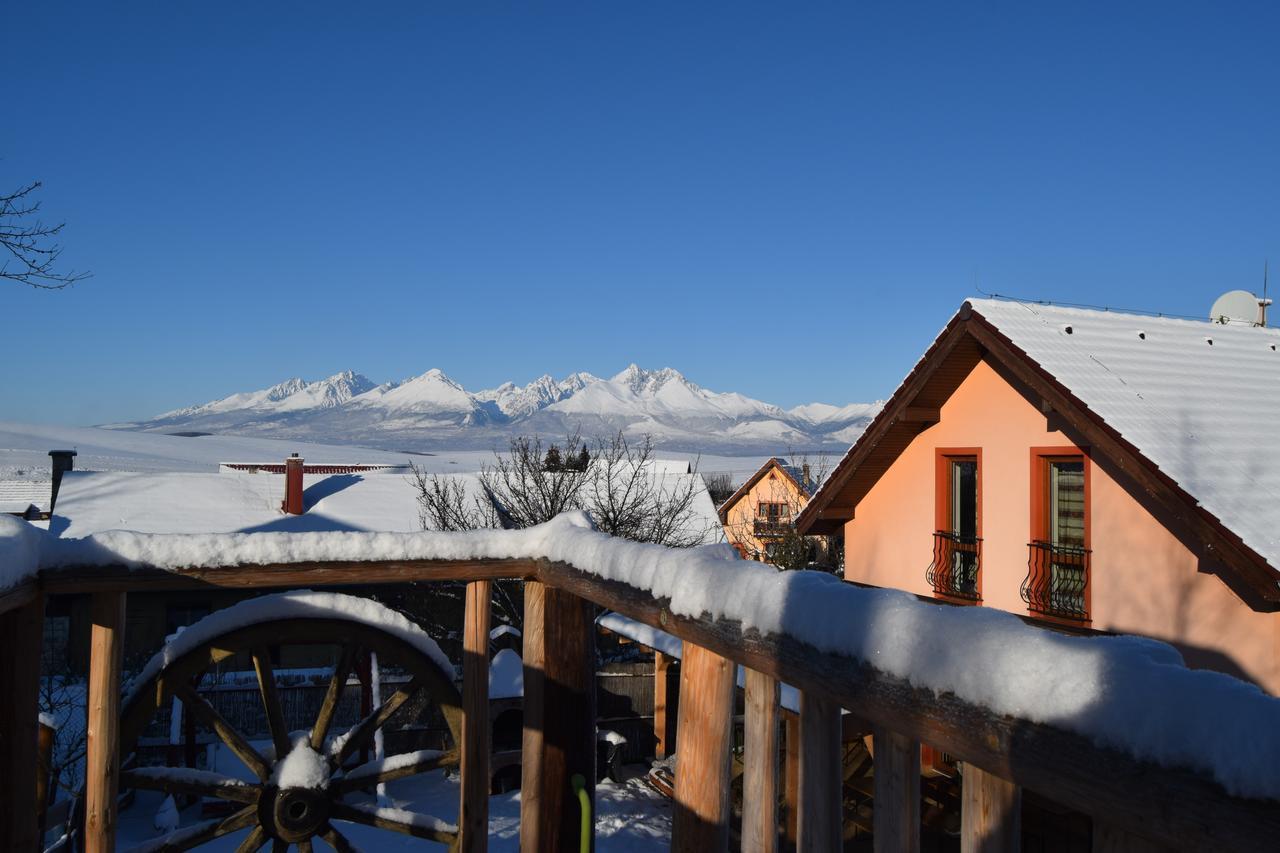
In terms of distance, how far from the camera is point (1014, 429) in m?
9.76

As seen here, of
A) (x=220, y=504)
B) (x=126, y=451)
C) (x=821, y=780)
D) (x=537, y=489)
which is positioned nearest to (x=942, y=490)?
(x=821, y=780)

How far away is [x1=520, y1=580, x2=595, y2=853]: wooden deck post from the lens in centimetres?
296

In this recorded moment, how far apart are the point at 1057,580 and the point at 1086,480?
1.13 metres

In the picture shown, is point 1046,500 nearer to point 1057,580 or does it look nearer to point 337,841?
point 1057,580

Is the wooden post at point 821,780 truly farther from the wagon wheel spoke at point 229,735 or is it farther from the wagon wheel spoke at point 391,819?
the wagon wheel spoke at point 229,735

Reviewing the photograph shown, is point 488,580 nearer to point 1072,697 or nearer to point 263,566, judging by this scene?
point 263,566

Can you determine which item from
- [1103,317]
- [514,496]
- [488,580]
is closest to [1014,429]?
[1103,317]

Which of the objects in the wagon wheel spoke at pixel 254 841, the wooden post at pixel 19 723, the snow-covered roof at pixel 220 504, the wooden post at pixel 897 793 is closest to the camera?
the wooden post at pixel 897 793

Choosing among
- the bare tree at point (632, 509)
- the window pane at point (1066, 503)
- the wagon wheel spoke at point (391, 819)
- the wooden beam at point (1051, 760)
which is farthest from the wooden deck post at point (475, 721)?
the bare tree at point (632, 509)

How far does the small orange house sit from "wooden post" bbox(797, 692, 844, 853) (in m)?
26.4

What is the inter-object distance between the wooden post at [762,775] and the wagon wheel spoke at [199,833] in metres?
2.14

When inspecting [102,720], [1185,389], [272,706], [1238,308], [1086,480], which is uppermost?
[1238,308]

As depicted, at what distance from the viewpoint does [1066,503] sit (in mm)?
9383

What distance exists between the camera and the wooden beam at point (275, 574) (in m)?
2.58
